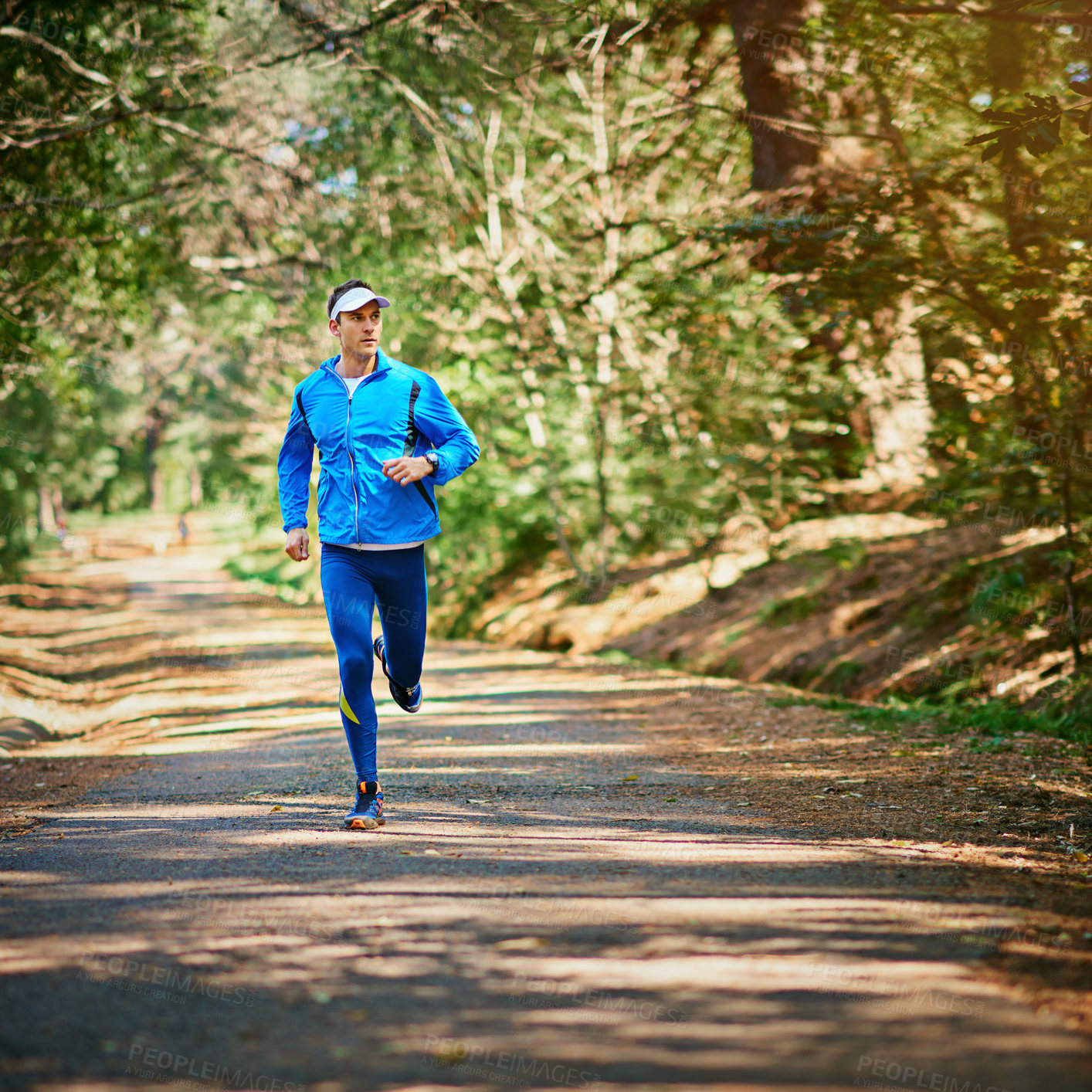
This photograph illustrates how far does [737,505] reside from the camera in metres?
16.0

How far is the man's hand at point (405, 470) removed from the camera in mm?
5465

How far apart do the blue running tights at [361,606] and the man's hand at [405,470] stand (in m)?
0.44

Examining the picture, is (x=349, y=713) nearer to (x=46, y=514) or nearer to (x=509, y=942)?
(x=509, y=942)

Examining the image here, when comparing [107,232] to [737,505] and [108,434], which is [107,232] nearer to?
[737,505]

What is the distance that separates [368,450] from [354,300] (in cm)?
78

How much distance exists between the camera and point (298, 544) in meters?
5.67

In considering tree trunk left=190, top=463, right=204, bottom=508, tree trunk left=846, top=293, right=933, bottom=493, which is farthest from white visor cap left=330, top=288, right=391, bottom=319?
tree trunk left=190, top=463, right=204, bottom=508

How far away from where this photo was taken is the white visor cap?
562 centimetres

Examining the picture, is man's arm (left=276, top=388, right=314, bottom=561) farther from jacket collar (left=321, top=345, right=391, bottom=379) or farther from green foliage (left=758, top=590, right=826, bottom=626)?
green foliage (left=758, top=590, right=826, bottom=626)

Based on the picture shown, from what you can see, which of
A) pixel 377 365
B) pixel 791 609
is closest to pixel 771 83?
pixel 791 609

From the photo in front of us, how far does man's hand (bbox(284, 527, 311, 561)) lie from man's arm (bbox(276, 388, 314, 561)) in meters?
0.02

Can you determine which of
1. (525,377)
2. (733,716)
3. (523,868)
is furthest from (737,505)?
(523,868)

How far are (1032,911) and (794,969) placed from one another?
1156 mm

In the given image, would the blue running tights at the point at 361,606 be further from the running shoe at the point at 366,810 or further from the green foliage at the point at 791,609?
the green foliage at the point at 791,609
